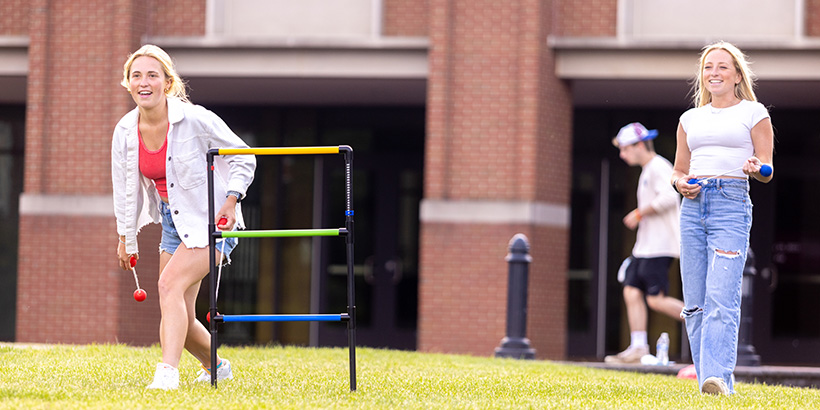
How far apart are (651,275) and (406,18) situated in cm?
478

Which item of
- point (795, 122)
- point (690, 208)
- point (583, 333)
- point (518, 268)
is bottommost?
point (583, 333)

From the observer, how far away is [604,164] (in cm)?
1599

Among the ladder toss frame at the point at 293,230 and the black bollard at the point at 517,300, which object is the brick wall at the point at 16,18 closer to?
the black bollard at the point at 517,300

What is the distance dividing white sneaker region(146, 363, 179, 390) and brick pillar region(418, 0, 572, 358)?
767 cm

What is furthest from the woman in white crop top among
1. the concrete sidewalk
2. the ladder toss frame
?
the concrete sidewalk

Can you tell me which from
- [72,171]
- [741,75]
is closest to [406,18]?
[72,171]

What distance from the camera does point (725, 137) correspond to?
6.62 m

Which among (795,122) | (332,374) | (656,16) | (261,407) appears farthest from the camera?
(795,122)

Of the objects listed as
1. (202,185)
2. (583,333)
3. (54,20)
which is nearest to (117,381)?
(202,185)

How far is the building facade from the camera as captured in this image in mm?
13547

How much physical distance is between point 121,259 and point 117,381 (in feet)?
2.51

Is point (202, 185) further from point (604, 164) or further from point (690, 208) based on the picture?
point (604, 164)

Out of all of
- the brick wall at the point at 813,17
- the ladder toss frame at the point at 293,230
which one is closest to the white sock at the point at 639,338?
the brick wall at the point at 813,17

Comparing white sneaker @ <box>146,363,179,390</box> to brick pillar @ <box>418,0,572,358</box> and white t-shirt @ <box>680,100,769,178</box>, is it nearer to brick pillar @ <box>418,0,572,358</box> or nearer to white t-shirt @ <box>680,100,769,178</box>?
white t-shirt @ <box>680,100,769,178</box>
